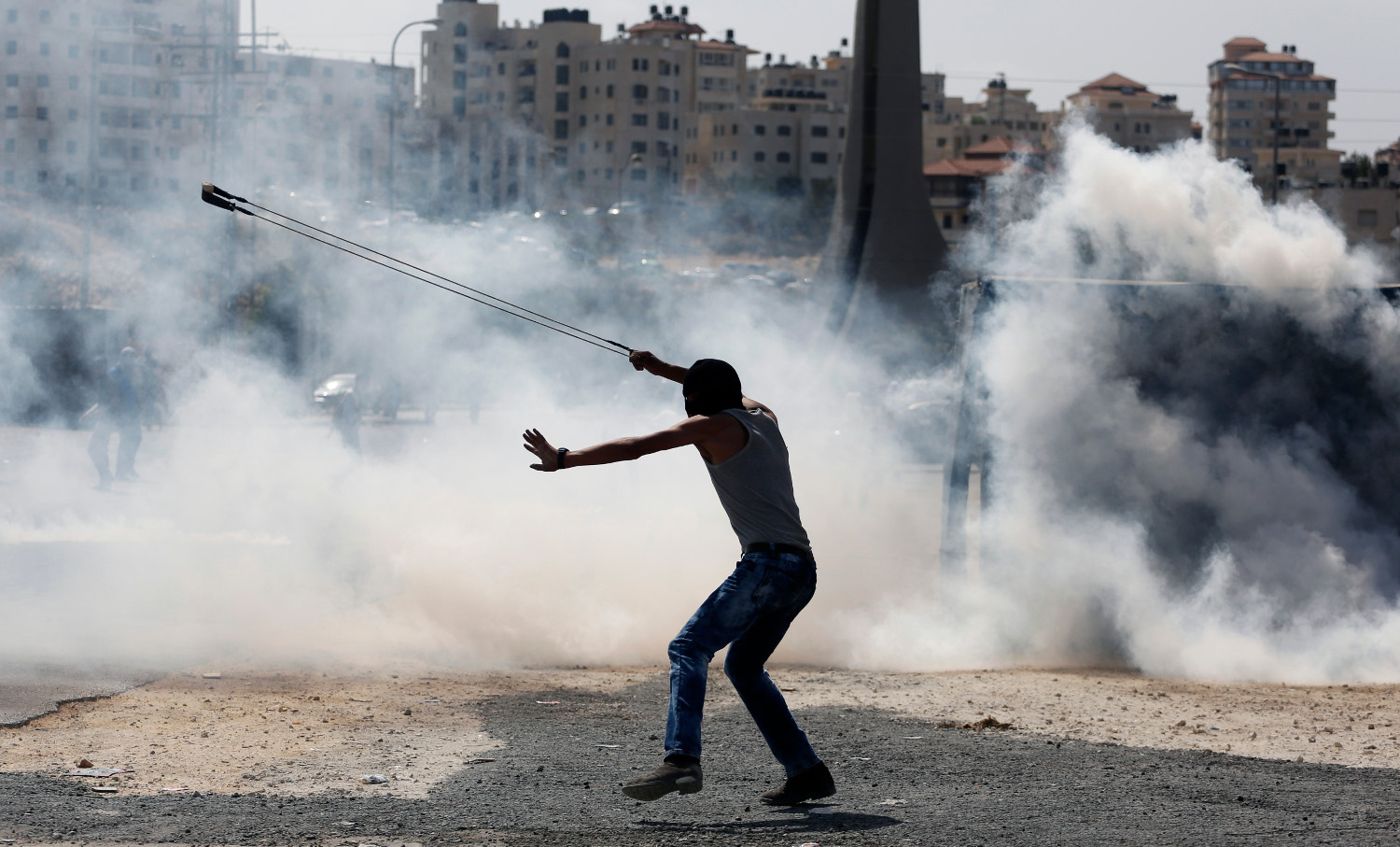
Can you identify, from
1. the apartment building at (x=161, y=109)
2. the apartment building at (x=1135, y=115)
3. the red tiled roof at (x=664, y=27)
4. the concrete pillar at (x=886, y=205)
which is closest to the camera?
the apartment building at (x=161, y=109)

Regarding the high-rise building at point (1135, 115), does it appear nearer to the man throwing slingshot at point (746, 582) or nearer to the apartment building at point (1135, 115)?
the apartment building at point (1135, 115)

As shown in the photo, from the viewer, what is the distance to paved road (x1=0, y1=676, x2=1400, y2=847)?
448 cm

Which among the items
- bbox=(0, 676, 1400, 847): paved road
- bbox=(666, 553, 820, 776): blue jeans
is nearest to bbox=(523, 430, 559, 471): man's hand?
bbox=(666, 553, 820, 776): blue jeans

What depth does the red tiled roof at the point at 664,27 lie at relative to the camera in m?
116

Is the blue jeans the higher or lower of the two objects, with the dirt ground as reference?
higher

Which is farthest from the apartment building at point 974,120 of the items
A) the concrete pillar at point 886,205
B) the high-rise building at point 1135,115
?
the concrete pillar at point 886,205

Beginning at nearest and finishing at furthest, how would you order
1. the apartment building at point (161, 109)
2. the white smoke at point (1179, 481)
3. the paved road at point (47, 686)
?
the paved road at point (47, 686) < the white smoke at point (1179, 481) < the apartment building at point (161, 109)

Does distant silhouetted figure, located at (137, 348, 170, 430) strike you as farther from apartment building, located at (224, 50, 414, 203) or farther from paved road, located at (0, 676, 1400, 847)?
paved road, located at (0, 676, 1400, 847)

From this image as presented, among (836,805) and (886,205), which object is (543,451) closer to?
(836,805)

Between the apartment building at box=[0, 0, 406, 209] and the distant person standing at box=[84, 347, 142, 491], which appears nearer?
the apartment building at box=[0, 0, 406, 209]

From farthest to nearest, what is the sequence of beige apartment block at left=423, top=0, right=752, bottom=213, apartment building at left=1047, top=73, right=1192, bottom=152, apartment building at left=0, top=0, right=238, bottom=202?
apartment building at left=1047, top=73, right=1192, bottom=152 < beige apartment block at left=423, top=0, right=752, bottom=213 < apartment building at left=0, top=0, right=238, bottom=202

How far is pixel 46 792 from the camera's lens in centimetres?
497

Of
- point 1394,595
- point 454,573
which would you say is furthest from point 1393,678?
point 454,573

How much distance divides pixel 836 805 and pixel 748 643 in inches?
26.9
